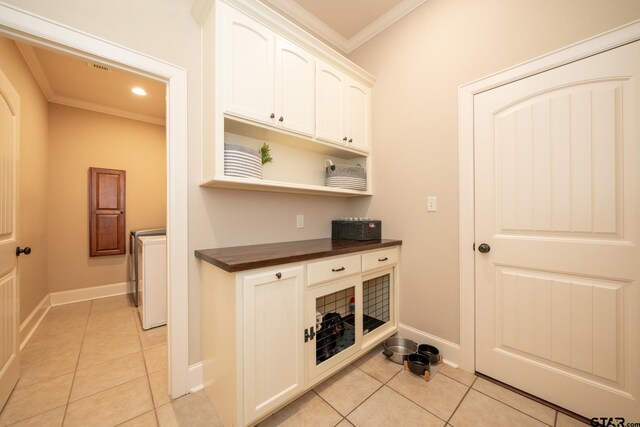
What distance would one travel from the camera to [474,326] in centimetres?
171

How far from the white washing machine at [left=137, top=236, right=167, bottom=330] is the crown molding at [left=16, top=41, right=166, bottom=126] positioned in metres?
1.97

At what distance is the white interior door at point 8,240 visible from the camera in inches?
53.4

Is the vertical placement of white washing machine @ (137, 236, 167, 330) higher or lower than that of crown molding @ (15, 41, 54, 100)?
lower

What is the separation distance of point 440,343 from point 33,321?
387 cm

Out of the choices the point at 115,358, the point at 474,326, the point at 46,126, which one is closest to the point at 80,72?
the point at 46,126

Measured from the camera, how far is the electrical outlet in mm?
1901

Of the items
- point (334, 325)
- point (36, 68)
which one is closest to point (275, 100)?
point (334, 325)

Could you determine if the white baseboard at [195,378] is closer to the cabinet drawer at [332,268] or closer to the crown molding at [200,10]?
the cabinet drawer at [332,268]

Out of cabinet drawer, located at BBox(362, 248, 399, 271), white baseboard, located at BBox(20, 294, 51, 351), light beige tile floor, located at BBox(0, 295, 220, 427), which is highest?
cabinet drawer, located at BBox(362, 248, 399, 271)

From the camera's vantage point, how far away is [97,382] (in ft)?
5.29

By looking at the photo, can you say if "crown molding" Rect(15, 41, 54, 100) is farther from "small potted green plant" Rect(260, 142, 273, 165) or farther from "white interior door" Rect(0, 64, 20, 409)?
"small potted green plant" Rect(260, 142, 273, 165)

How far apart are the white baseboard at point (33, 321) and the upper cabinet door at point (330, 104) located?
10.3ft

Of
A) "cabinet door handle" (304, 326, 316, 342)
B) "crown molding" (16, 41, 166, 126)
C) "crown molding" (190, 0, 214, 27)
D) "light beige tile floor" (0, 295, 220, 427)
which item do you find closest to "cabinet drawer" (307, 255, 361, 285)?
"cabinet door handle" (304, 326, 316, 342)

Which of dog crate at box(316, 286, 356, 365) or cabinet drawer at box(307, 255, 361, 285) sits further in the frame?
dog crate at box(316, 286, 356, 365)
